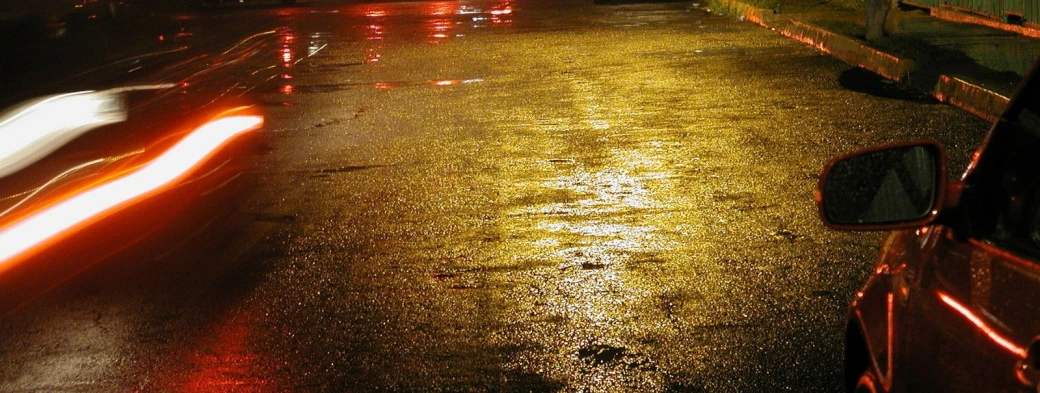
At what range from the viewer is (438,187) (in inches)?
344

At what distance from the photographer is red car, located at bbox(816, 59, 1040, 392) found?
82.5 inches

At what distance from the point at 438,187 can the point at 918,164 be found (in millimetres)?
6522

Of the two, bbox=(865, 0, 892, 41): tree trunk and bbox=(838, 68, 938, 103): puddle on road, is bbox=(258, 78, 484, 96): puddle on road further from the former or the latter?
bbox=(865, 0, 892, 41): tree trunk

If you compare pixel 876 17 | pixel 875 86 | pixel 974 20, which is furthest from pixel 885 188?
pixel 974 20

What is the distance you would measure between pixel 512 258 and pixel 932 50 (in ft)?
30.7

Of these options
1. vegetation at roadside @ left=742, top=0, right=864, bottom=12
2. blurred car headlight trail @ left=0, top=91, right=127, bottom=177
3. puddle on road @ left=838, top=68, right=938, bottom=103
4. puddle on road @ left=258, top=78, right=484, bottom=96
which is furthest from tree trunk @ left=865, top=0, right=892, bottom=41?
blurred car headlight trail @ left=0, top=91, right=127, bottom=177

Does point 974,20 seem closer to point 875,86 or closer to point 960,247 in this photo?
point 875,86

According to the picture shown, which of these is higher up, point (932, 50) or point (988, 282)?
point (988, 282)

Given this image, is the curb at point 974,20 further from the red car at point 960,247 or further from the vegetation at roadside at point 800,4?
the red car at point 960,247

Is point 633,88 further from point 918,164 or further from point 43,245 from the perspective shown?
point 918,164

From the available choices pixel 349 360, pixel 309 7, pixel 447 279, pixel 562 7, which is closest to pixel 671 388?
pixel 349 360

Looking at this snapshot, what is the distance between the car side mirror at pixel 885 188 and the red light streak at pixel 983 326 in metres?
0.17

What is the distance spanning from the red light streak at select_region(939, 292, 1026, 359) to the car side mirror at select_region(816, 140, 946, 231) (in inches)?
6.8

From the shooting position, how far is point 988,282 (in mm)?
2211
